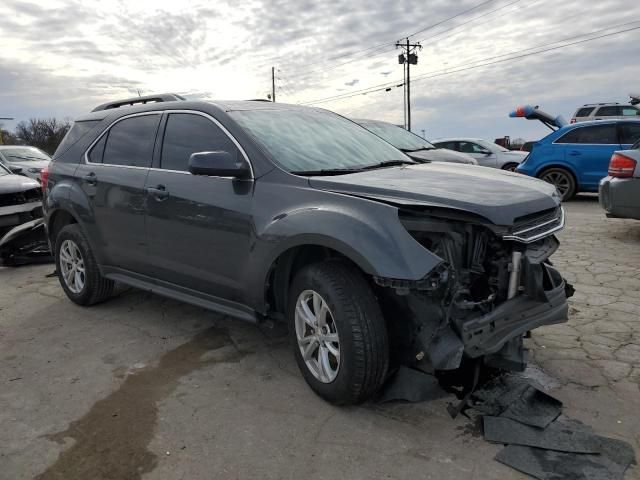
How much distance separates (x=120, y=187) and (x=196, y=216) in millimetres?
1026

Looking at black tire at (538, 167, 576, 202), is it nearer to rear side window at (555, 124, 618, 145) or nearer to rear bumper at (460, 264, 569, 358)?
rear side window at (555, 124, 618, 145)

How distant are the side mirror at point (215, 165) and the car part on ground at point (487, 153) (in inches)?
451

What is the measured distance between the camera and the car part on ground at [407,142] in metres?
8.66

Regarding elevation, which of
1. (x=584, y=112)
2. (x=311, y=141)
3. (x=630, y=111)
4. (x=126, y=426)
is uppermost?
(x=584, y=112)

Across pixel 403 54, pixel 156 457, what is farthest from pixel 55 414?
pixel 403 54

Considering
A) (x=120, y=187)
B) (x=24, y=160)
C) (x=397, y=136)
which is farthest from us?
(x=24, y=160)

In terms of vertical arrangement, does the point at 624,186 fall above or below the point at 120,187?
below

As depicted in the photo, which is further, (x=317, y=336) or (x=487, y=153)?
(x=487, y=153)

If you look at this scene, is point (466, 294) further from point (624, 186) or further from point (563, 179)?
point (563, 179)

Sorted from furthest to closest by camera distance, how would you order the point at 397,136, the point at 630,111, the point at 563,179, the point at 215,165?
the point at 630,111 < the point at 563,179 < the point at 397,136 < the point at 215,165

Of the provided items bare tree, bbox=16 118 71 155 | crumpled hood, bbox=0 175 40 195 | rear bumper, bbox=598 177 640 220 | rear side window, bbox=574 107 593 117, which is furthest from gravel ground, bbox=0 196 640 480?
bare tree, bbox=16 118 71 155

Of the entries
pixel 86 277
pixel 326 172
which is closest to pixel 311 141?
pixel 326 172

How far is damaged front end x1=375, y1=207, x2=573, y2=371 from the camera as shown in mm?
2637

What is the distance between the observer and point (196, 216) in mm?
3619
